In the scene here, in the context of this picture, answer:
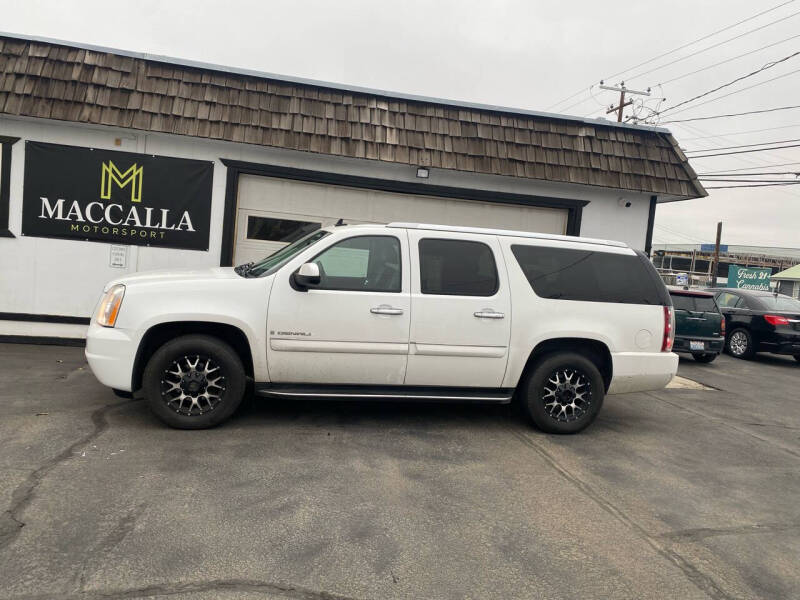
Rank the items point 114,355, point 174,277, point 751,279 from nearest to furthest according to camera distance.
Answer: point 114,355
point 174,277
point 751,279

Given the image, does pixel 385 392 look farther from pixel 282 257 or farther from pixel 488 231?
pixel 488 231

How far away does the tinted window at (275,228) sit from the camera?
937cm

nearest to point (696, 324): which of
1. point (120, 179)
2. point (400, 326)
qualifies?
point (400, 326)

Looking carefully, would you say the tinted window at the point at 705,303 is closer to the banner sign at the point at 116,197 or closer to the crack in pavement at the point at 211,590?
the banner sign at the point at 116,197

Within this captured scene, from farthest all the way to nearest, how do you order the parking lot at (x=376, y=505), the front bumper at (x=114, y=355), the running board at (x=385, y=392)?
the running board at (x=385, y=392)
the front bumper at (x=114, y=355)
the parking lot at (x=376, y=505)

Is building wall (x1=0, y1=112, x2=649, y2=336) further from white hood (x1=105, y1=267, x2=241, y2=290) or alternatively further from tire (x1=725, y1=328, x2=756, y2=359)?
tire (x1=725, y1=328, x2=756, y2=359)

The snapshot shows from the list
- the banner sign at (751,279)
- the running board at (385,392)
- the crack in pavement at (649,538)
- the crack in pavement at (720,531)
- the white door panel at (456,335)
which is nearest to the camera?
the crack in pavement at (649,538)

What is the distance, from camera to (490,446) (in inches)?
214

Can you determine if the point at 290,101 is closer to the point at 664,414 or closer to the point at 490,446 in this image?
the point at 490,446

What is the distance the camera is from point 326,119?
29.2 feet

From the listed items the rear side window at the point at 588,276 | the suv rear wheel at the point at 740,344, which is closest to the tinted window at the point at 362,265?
the rear side window at the point at 588,276

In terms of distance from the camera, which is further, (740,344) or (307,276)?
(740,344)

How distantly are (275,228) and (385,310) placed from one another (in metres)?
4.53

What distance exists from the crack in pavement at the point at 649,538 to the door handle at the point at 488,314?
1.17 meters
